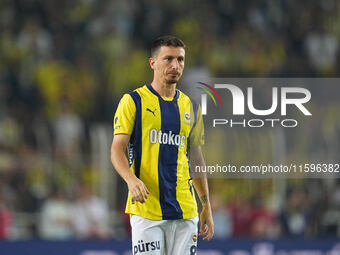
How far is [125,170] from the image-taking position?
4602mm

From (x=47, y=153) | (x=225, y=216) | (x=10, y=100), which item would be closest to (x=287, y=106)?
(x=225, y=216)

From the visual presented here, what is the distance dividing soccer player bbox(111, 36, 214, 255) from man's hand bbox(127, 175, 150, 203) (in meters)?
0.19

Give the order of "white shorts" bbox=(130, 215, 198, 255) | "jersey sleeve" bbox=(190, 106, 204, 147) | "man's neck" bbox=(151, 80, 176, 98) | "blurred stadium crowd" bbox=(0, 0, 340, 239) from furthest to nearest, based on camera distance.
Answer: "blurred stadium crowd" bbox=(0, 0, 340, 239) < "jersey sleeve" bbox=(190, 106, 204, 147) < "man's neck" bbox=(151, 80, 176, 98) < "white shorts" bbox=(130, 215, 198, 255)

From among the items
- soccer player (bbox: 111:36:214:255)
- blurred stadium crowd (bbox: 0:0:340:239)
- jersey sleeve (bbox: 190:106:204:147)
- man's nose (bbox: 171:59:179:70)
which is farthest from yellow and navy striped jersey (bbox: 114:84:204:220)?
blurred stadium crowd (bbox: 0:0:340:239)

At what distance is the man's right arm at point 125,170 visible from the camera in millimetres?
4477

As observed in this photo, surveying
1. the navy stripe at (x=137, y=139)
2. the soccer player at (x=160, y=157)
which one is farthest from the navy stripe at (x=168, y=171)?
the navy stripe at (x=137, y=139)

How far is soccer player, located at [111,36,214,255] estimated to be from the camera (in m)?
4.79

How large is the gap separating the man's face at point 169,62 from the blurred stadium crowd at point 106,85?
302 cm

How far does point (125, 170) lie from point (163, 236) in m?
0.56

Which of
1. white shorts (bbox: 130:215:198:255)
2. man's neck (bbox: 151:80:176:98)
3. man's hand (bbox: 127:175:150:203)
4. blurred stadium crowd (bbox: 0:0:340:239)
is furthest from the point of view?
blurred stadium crowd (bbox: 0:0:340:239)

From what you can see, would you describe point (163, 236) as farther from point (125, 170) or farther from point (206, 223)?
point (125, 170)

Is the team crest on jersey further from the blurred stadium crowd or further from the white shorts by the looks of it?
the blurred stadium crowd

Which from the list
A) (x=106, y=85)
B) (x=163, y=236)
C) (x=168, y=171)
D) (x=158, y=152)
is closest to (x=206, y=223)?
(x=163, y=236)

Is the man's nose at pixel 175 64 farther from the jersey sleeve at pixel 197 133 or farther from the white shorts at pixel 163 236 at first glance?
the white shorts at pixel 163 236
